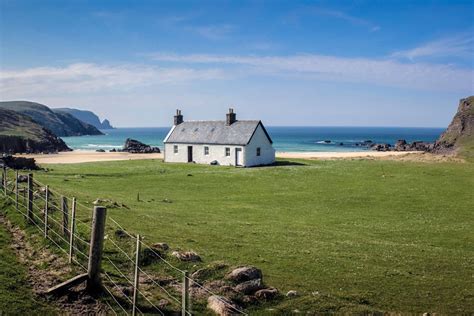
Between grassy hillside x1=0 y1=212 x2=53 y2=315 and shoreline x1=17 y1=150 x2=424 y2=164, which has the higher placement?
shoreline x1=17 y1=150 x2=424 y2=164

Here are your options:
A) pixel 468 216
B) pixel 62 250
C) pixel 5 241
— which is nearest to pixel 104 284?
pixel 62 250

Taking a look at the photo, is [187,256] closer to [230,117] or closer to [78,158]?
[230,117]

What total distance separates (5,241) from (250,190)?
27.7 metres

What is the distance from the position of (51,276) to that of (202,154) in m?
59.6

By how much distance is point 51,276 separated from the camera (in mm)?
15102

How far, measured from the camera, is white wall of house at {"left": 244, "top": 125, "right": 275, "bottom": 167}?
226 feet

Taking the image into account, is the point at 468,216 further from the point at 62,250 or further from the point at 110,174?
the point at 110,174

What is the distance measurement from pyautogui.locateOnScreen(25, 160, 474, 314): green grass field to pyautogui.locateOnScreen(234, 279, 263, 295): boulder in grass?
96 cm

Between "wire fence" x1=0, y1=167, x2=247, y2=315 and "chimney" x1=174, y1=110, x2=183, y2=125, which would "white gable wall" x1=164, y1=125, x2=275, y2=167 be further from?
"wire fence" x1=0, y1=167, x2=247, y2=315

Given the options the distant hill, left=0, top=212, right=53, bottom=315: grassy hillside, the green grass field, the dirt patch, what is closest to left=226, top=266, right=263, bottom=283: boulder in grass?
the green grass field

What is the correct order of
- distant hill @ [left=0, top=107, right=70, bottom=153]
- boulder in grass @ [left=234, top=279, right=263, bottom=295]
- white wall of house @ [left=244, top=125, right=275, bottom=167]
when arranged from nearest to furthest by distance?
boulder in grass @ [left=234, top=279, right=263, bottom=295] < white wall of house @ [left=244, top=125, right=275, bottom=167] < distant hill @ [left=0, top=107, right=70, bottom=153]

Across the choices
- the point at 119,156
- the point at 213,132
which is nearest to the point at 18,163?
the point at 213,132

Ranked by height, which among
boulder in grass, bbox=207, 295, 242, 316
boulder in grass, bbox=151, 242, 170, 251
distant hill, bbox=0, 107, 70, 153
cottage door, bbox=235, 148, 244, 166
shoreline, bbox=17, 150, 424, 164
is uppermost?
distant hill, bbox=0, 107, 70, 153

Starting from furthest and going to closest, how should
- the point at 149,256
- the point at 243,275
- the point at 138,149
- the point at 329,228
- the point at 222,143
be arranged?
the point at 138,149, the point at 222,143, the point at 329,228, the point at 149,256, the point at 243,275
